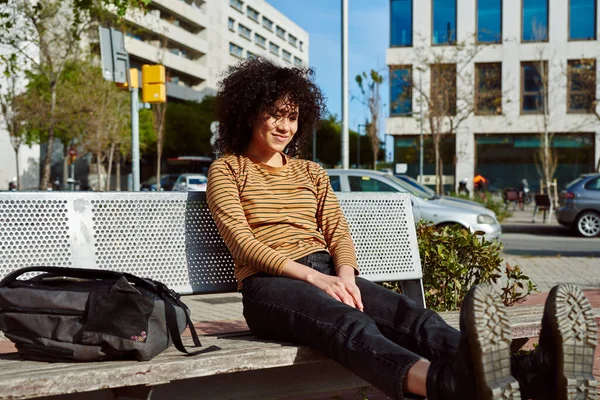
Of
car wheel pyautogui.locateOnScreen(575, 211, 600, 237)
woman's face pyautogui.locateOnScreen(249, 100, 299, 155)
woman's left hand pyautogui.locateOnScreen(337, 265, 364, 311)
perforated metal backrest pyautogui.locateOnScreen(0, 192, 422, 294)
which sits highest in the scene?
woman's face pyautogui.locateOnScreen(249, 100, 299, 155)

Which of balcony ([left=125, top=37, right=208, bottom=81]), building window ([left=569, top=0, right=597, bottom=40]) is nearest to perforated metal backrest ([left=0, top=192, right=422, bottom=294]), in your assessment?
building window ([left=569, top=0, right=597, bottom=40])

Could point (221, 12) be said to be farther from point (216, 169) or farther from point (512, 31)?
point (216, 169)

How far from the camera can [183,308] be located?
128 inches

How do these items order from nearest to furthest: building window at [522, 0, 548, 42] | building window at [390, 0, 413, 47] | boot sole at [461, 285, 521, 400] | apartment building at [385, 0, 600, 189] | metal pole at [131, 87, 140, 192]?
boot sole at [461, 285, 521, 400] → metal pole at [131, 87, 140, 192] → apartment building at [385, 0, 600, 189] → building window at [522, 0, 548, 42] → building window at [390, 0, 413, 47]

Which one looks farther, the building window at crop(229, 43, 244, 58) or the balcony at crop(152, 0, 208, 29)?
the building window at crop(229, 43, 244, 58)

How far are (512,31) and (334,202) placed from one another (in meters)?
39.2

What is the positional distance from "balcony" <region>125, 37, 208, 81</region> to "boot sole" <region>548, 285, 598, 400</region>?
175 feet

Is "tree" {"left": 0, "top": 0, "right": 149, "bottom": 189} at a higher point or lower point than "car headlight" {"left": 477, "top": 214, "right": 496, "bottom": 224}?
higher

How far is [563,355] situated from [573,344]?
5cm

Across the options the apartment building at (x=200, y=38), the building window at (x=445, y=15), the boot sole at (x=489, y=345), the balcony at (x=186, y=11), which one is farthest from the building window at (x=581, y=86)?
the balcony at (x=186, y=11)

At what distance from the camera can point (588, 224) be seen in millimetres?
18562

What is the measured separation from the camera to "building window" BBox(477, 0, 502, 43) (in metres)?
41.0

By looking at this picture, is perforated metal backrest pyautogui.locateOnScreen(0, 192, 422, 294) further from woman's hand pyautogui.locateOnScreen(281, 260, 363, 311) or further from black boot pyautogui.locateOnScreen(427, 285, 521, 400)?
black boot pyautogui.locateOnScreen(427, 285, 521, 400)

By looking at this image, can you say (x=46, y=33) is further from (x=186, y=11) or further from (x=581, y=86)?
(x=186, y=11)
